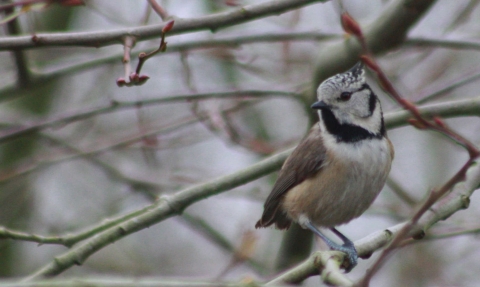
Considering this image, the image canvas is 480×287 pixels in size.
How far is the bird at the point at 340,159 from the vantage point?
445 centimetres

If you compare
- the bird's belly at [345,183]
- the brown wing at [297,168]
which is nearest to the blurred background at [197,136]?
the brown wing at [297,168]

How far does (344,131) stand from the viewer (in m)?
4.58

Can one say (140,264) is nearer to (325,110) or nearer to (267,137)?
(267,137)

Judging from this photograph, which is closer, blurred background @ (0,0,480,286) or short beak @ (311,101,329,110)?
short beak @ (311,101,329,110)

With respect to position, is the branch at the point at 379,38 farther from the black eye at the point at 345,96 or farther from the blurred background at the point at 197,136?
the black eye at the point at 345,96

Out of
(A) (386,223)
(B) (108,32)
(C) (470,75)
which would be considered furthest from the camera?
(A) (386,223)

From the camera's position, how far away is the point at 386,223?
9656 millimetres

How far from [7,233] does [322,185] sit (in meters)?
2.18

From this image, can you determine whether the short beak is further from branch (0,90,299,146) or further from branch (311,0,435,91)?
branch (0,90,299,146)

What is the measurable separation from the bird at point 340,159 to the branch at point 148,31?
3.33 ft

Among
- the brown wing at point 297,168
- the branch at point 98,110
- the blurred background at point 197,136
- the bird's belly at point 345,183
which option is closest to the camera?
the bird's belly at point 345,183

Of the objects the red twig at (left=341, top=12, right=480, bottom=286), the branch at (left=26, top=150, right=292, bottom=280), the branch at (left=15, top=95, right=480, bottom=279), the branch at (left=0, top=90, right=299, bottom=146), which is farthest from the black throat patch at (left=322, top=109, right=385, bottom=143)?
the red twig at (left=341, top=12, right=480, bottom=286)

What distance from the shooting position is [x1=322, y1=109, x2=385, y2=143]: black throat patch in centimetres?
452

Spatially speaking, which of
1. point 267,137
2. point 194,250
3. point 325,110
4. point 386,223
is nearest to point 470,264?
point 386,223
